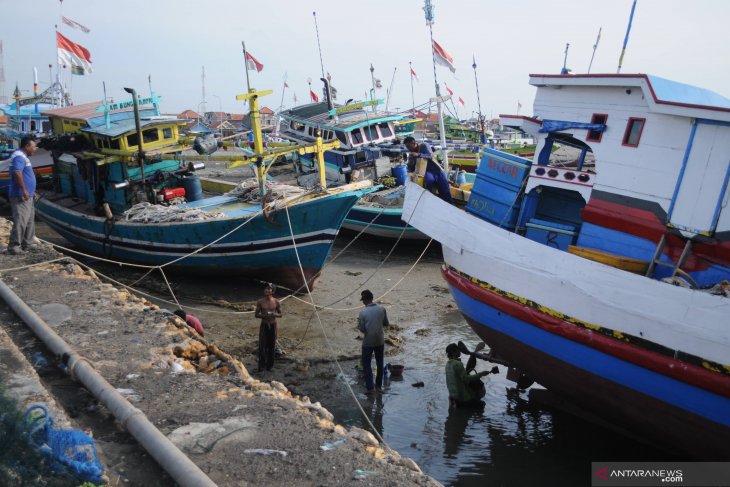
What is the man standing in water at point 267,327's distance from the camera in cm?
836

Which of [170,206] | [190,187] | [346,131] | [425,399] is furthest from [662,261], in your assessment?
[346,131]

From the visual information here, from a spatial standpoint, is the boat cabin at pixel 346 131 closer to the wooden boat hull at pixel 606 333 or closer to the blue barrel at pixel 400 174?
the blue barrel at pixel 400 174

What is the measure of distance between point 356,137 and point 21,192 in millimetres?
12418

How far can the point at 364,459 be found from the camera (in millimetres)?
4203

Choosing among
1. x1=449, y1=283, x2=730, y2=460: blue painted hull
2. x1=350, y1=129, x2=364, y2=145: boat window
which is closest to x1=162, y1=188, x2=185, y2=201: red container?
x1=350, y1=129, x2=364, y2=145: boat window

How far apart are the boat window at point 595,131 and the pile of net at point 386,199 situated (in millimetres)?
9900

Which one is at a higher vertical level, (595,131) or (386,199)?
(595,131)

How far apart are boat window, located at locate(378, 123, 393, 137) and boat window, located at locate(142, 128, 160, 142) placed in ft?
27.5

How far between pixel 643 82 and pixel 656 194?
120 centimetres

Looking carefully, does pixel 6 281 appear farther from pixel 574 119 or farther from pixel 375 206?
pixel 375 206

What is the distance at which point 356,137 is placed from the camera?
19.9m

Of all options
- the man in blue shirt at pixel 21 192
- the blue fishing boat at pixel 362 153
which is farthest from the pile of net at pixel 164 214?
the blue fishing boat at pixel 362 153

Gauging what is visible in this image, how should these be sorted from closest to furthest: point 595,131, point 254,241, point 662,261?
point 662,261 < point 595,131 < point 254,241

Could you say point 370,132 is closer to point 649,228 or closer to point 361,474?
point 649,228
